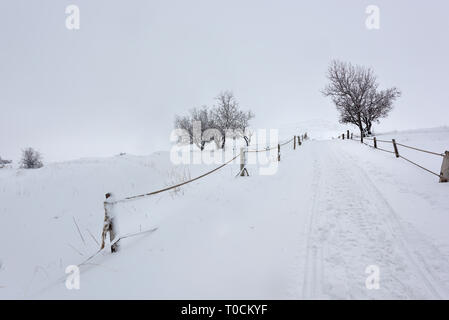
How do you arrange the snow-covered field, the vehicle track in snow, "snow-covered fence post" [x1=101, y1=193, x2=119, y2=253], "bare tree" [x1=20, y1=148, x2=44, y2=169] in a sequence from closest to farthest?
the vehicle track in snow, the snow-covered field, "snow-covered fence post" [x1=101, y1=193, x2=119, y2=253], "bare tree" [x1=20, y1=148, x2=44, y2=169]

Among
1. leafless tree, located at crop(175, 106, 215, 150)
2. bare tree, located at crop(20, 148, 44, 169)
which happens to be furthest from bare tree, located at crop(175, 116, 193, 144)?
bare tree, located at crop(20, 148, 44, 169)

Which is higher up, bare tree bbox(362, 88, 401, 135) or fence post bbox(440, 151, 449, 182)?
bare tree bbox(362, 88, 401, 135)

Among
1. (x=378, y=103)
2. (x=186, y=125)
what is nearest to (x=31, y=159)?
(x=186, y=125)

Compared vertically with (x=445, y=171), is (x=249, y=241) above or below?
below

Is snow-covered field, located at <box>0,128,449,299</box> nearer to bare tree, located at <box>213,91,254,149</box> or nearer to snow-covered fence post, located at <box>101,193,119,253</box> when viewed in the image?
snow-covered fence post, located at <box>101,193,119,253</box>

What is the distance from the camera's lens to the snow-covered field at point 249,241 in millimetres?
2391

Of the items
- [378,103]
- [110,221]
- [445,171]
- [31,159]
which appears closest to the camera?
[110,221]

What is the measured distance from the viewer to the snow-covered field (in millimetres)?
2391

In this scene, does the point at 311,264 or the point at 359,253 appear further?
the point at 359,253

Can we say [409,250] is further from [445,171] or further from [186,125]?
[186,125]

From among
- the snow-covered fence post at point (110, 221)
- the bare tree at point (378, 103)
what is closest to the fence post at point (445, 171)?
the snow-covered fence post at point (110, 221)

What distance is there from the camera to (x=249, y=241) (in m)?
3.44
